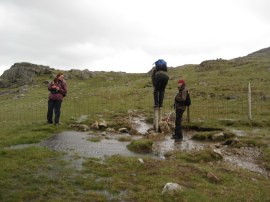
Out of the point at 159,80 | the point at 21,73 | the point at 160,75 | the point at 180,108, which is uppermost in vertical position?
the point at 21,73

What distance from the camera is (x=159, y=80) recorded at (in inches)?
806

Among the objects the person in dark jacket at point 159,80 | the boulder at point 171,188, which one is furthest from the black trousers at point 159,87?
the boulder at point 171,188

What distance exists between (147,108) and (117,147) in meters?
14.4

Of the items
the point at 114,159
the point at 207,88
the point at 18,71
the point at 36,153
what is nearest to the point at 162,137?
the point at 114,159

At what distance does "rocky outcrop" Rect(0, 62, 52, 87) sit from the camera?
72062 millimetres

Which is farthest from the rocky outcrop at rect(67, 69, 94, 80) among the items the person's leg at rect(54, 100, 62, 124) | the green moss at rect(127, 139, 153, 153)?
the green moss at rect(127, 139, 153, 153)

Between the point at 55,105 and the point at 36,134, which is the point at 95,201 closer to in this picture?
the point at 36,134

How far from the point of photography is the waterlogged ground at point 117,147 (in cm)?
1516

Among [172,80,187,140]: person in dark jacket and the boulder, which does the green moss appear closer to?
[172,80,187,140]: person in dark jacket

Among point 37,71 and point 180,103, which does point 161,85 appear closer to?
point 180,103

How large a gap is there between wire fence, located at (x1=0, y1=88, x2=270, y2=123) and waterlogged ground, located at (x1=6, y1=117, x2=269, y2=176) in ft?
16.9

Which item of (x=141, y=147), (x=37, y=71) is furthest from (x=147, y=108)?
(x=37, y=71)

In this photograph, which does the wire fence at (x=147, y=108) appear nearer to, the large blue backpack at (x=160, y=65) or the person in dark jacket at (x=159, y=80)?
the person in dark jacket at (x=159, y=80)

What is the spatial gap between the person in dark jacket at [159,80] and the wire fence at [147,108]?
457 centimetres
